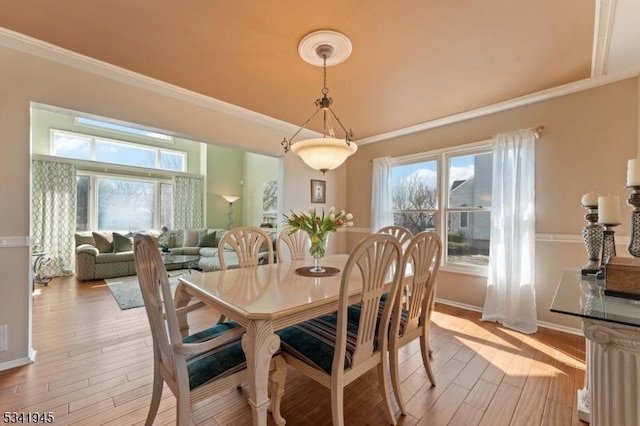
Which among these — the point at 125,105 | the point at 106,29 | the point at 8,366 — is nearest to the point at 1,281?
the point at 8,366

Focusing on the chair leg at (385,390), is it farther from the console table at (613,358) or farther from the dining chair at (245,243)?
the dining chair at (245,243)

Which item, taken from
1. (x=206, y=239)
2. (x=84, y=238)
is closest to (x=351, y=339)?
(x=206, y=239)

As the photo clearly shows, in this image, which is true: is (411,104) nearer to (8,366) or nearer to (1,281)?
(1,281)

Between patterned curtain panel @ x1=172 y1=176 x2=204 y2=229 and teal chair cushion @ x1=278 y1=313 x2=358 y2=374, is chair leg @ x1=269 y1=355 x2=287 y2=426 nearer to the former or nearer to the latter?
teal chair cushion @ x1=278 y1=313 x2=358 y2=374

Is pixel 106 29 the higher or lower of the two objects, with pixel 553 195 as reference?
higher

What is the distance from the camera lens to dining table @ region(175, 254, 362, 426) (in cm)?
117

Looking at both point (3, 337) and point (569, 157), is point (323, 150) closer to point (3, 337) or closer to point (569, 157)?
point (569, 157)

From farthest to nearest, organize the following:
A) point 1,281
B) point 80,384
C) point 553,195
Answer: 1. point 553,195
2. point 1,281
3. point 80,384

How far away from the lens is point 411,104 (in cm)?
311

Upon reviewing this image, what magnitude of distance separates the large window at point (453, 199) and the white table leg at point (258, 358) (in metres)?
3.04

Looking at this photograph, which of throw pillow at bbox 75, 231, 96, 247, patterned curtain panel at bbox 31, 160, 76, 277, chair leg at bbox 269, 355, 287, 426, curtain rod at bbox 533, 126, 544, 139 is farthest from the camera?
throw pillow at bbox 75, 231, 96, 247

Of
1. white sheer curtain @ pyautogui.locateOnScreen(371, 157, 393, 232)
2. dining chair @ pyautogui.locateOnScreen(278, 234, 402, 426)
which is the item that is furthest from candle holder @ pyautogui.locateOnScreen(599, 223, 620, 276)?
white sheer curtain @ pyautogui.locateOnScreen(371, 157, 393, 232)

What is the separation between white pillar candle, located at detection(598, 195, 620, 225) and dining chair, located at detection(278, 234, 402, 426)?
3.40ft

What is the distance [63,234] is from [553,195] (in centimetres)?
770
